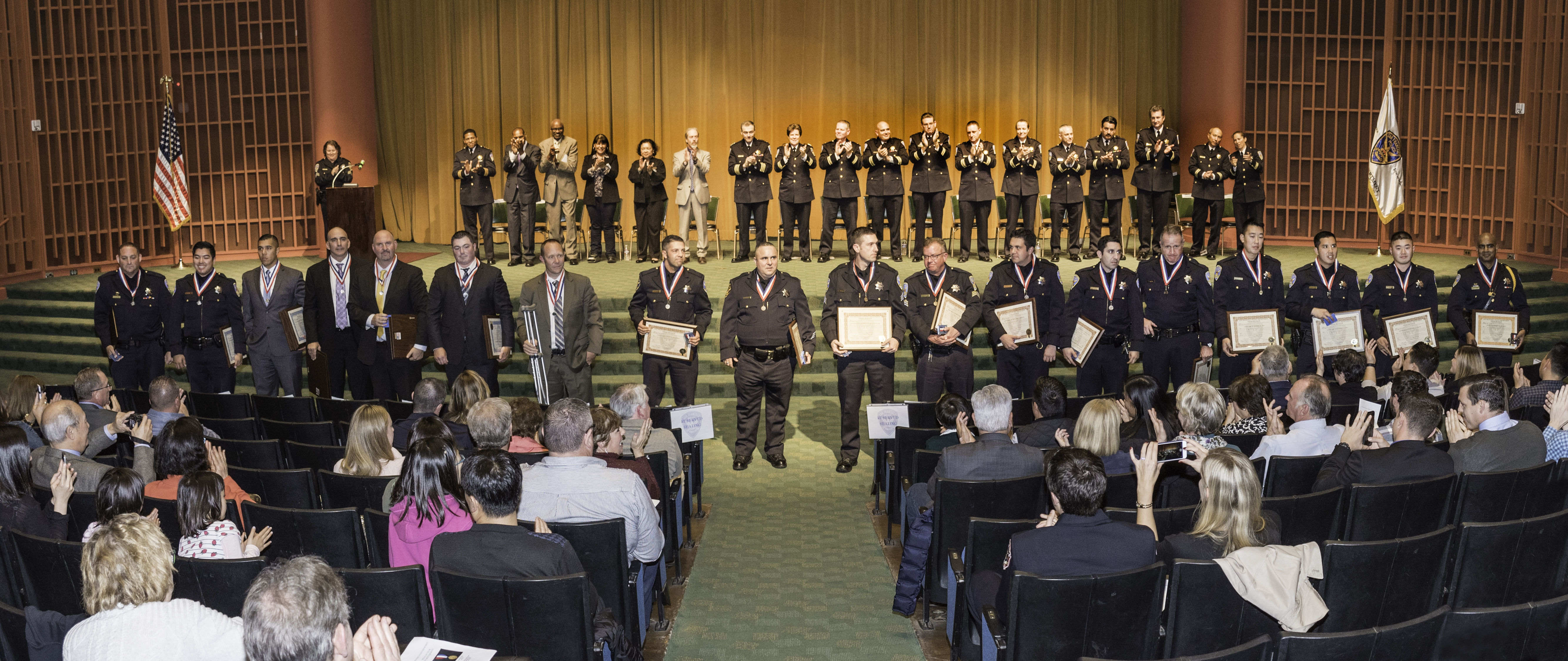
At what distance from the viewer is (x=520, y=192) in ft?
43.2

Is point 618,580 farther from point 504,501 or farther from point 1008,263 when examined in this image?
point 1008,263

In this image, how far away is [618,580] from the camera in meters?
4.23

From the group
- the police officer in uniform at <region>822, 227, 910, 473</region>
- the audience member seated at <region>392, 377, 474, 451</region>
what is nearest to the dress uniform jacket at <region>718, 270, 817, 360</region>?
the police officer in uniform at <region>822, 227, 910, 473</region>

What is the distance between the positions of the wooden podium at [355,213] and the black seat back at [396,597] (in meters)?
9.25

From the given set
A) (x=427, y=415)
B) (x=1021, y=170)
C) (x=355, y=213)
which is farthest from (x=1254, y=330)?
(x=355, y=213)

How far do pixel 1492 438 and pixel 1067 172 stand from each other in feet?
26.6

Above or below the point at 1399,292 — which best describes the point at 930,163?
above

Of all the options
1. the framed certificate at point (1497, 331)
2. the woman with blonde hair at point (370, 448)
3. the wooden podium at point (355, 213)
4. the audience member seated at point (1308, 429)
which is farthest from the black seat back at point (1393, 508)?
the wooden podium at point (355, 213)

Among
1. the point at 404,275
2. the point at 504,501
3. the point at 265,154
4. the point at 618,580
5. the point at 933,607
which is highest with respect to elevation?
the point at 265,154

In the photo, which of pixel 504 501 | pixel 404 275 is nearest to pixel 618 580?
pixel 504 501

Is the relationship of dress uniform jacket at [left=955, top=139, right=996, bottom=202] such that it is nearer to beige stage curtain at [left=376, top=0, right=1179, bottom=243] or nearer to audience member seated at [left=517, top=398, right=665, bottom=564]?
beige stage curtain at [left=376, top=0, right=1179, bottom=243]

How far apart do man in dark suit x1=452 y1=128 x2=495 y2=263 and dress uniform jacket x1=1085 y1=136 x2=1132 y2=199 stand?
6218 millimetres

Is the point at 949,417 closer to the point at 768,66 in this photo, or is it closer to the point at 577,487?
the point at 577,487

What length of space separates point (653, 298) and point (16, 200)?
9.01 m
